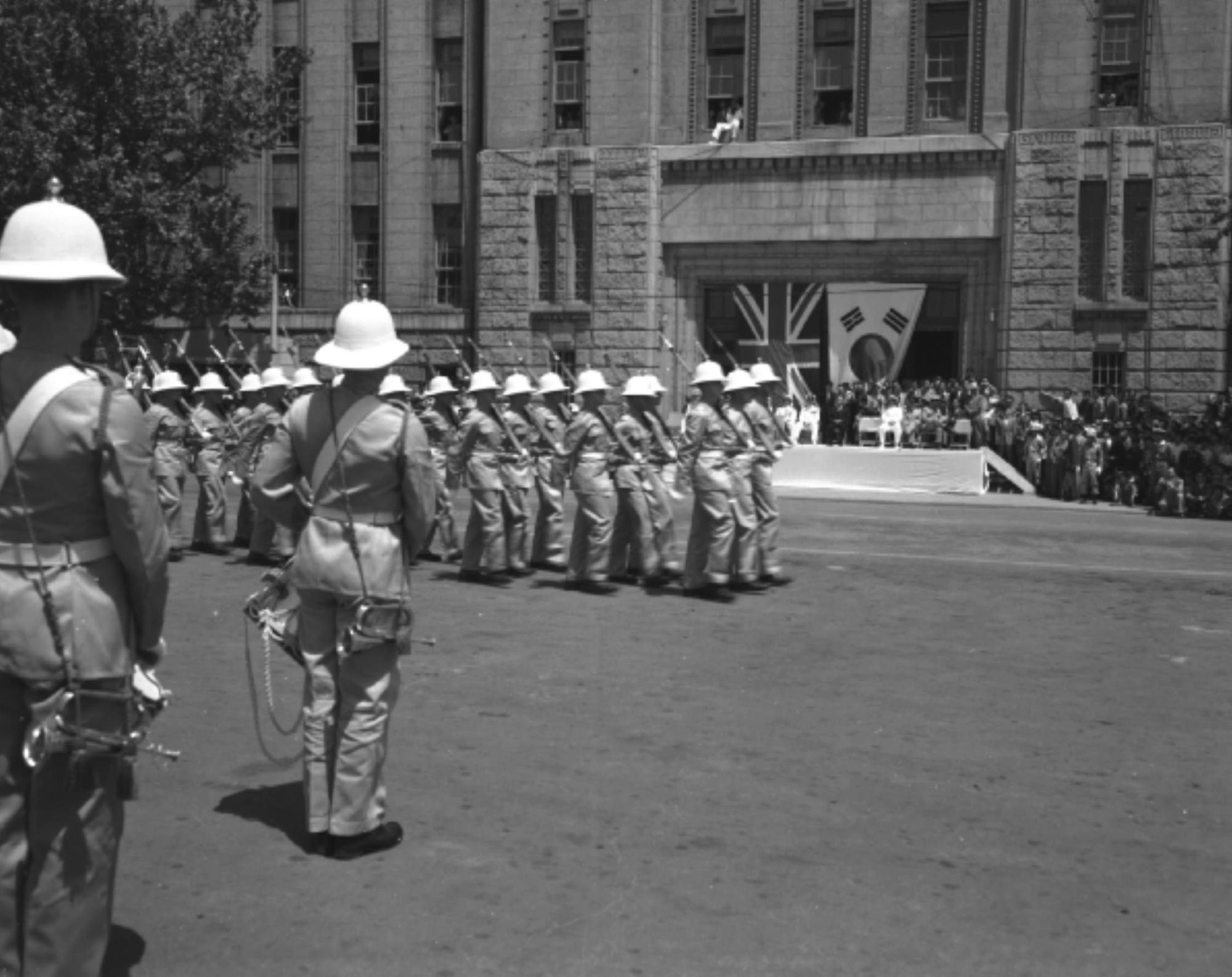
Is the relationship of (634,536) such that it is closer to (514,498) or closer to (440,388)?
(514,498)

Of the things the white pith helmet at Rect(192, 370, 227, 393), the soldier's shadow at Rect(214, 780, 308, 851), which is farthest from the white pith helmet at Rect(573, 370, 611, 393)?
the soldier's shadow at Rect(214, 780, 308, 851)

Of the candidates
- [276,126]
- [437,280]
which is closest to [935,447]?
[437,280]

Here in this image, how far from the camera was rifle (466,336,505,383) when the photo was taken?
35.1 meters

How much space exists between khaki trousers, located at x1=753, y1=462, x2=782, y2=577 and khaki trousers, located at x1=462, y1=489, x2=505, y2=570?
2.33m

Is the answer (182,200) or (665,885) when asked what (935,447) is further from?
(665,885)

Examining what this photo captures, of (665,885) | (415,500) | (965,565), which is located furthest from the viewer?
(965,565)

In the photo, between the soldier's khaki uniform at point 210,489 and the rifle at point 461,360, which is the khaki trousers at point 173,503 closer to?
the soldier's khaki uniform at point 210,489

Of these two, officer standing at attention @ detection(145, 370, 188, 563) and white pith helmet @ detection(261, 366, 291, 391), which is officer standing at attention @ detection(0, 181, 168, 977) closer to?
officer standing at attention @ detection(145, 370, 188, 563)

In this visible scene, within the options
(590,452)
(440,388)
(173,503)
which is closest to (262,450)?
(173,503)

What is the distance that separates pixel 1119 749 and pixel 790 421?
76.6ft

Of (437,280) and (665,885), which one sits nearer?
(665,885)

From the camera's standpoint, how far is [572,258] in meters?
35.0

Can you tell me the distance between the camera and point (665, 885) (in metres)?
5.50

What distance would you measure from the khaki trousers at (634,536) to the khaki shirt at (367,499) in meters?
6.92
